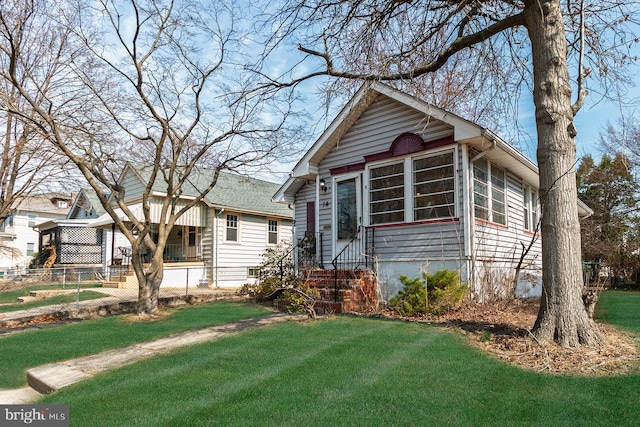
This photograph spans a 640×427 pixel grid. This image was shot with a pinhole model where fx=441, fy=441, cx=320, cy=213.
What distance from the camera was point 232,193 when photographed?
2075 centimetres

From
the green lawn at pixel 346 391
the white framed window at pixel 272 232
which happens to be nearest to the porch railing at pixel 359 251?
the green lawn at pixel 346 391

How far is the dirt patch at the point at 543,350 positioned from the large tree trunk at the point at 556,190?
9.0 inches

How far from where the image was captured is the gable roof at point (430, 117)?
8.99 metres

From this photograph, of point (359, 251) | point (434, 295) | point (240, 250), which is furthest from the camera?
point (240, 250)

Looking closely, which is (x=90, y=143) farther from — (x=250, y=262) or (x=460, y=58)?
(x=250, y=262)

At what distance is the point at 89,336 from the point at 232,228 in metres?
12.2

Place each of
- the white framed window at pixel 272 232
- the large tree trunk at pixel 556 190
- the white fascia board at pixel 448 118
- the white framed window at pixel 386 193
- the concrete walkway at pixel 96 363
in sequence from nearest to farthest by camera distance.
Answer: the concrete walkway at pixel 96 363, the large tree trunk at pixel 556 190, the white fascia board at pixel 448 118, the white framed window at pixel 386 193, the white framed window at pixel 272 232

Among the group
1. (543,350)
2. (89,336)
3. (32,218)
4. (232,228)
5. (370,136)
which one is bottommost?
(89,336)

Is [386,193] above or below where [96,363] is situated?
above

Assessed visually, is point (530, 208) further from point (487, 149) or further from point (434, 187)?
point (434, 187)

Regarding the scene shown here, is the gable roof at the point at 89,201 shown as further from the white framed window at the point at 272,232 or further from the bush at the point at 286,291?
the bush at the point at 286,291

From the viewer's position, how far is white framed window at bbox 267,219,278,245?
21.4 metres

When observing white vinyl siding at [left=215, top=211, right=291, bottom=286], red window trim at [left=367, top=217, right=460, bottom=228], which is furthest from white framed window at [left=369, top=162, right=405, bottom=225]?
white vinyl siding at [left=215, top=211, right=291, bottom=286]

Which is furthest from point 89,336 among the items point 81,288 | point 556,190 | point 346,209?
point 81,288
